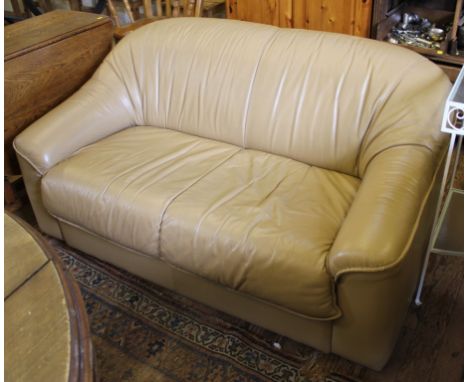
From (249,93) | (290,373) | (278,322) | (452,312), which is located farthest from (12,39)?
(452,312)

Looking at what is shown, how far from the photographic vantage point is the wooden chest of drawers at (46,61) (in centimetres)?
202

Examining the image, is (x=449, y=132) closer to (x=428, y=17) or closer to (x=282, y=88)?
(x=282, y=88)

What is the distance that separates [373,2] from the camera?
228 centimetres

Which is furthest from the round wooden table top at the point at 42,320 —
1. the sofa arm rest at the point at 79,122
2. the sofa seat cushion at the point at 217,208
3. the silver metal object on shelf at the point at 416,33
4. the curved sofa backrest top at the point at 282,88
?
the silver metal object on shelf at the point at 416,33

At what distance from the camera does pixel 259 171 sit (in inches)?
68.7

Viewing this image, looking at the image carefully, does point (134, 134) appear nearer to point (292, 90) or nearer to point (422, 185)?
point (292, 90)

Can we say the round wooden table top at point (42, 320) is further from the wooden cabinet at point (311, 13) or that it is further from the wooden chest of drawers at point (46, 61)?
the wooden cabinet at point (311, 13)

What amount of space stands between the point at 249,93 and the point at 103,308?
968mm

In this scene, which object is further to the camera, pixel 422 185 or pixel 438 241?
pixel 438 241

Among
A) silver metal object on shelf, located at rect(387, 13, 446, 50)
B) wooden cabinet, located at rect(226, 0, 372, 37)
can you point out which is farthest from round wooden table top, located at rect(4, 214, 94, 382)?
silver metal object on shelf, located at rect(387, 13, 446, 50)

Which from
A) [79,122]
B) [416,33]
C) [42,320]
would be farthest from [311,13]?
[42,320]

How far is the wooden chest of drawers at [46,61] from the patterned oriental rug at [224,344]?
82 cm

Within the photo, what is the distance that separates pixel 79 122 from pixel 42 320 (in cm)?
118

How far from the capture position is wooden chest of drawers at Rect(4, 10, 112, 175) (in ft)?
6.62
